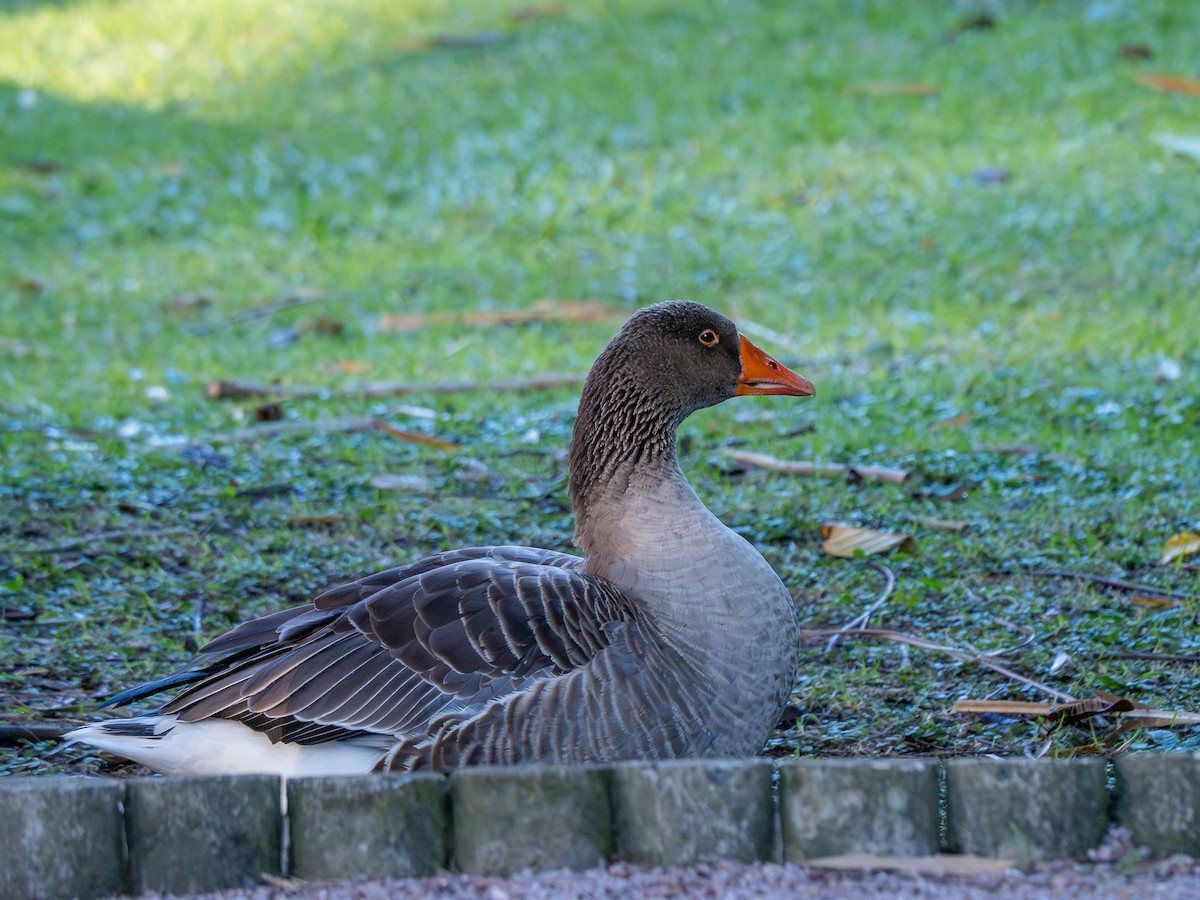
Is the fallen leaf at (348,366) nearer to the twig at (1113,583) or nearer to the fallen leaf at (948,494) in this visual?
the fallen leaf at (948,494)

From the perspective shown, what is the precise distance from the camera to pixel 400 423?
22.4 ft

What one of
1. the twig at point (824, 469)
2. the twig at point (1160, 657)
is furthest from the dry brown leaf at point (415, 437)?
the twig at point (1160, 657)

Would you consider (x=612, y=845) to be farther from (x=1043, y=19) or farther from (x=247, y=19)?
(x=247, y=19)

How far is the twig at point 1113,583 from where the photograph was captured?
4.74 metres

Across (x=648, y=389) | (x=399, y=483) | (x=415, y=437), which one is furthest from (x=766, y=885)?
(x=415, y=437)

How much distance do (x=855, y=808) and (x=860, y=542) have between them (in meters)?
2.41

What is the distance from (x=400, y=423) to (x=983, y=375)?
8.53 feet

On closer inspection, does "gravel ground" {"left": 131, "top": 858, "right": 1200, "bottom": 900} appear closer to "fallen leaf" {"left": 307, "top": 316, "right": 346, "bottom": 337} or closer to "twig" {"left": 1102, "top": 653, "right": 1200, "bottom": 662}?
"twig" {"left": 1102, "top": 653, "right": 1200, "bottom": 662}

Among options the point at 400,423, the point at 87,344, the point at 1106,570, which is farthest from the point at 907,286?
the point at 87,344

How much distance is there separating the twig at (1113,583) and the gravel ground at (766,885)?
203 cm

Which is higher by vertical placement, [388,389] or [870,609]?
[388,389]

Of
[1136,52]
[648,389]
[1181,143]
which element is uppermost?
[1136,52]

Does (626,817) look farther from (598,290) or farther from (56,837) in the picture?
(598,290)

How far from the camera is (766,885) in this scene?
2814mm
